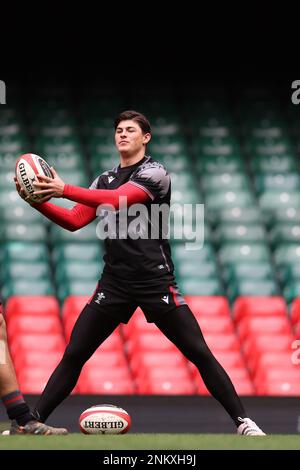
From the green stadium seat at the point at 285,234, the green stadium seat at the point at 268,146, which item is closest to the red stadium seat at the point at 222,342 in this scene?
the green stadium seat at the point at 285,234

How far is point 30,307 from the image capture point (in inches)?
336

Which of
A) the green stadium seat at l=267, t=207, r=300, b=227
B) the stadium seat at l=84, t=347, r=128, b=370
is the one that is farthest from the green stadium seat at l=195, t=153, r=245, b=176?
the stadium seat at l=84, t=347, r=128, b=370

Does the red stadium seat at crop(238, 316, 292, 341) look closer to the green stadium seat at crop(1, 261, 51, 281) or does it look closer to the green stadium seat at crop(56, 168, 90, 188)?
the green stadium seat at crop(1, 261, 51, 281)

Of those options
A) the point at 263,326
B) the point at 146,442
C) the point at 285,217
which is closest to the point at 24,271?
the point at 263,326

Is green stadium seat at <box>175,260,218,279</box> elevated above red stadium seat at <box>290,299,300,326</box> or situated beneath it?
elevated above

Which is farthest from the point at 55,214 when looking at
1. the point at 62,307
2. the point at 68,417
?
the point at 62,307

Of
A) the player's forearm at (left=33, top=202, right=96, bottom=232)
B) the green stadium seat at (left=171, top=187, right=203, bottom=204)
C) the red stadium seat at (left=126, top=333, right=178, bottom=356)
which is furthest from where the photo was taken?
the green stadium seat at (left=171, top=187, right=203, bottom=204)

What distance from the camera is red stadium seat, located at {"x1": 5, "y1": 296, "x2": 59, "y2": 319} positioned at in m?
8.48

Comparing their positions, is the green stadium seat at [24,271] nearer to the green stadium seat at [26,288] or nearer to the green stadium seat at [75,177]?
the green stadium seat at [26,288]

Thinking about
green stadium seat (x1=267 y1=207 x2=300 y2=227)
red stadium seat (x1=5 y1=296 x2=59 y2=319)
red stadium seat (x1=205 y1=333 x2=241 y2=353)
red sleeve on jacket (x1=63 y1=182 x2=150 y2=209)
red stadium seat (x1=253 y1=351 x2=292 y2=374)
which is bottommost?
red stadium seat (x1=253 y1=351 x2=292 y2=374)

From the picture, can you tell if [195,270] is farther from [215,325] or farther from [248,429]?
[248,429]

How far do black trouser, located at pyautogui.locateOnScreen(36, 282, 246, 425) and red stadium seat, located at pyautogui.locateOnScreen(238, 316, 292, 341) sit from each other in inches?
157

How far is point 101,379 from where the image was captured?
25.6ft
